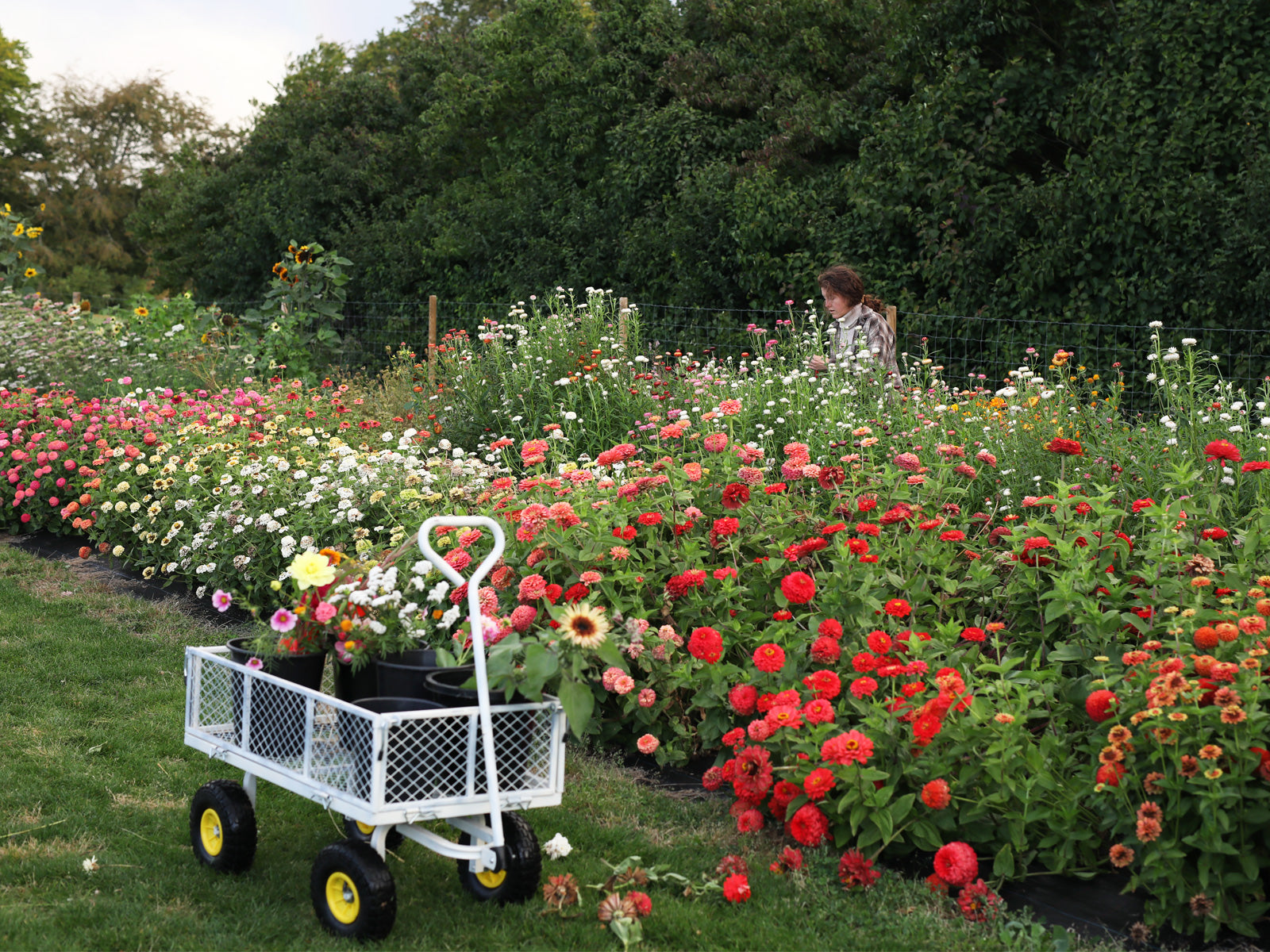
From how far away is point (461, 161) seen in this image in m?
18.5

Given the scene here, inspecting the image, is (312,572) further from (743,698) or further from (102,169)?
(102,169)

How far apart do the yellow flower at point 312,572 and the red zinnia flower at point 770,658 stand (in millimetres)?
1098

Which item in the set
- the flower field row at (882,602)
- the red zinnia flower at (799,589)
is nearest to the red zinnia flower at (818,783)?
the flower field row at (882,602)

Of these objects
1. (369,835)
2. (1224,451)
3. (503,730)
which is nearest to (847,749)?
(503,730)

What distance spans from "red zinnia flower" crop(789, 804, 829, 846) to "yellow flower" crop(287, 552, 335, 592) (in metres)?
1.28

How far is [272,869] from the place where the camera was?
2848 mm

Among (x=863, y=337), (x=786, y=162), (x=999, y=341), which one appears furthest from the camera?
(x=786, y=162)

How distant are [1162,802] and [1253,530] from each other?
3.54 ft

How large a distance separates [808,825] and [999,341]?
22.8 feet

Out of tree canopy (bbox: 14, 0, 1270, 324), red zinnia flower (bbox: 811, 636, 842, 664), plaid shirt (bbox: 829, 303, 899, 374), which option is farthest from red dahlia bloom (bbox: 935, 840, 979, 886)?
tree canopy (bbox: 14, 0, 1270, 324)

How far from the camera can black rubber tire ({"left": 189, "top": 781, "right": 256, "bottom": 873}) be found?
278 cm

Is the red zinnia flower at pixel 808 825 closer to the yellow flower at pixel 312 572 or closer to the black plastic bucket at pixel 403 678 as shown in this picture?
the black plastic bucket at pixel 403 678

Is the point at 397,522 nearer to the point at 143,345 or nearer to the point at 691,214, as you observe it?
the point at 143,345

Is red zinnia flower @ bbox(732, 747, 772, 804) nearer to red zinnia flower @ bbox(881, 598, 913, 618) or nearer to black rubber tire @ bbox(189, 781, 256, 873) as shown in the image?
red zinnia flower @ bbox(881, 598, 913, 618)
